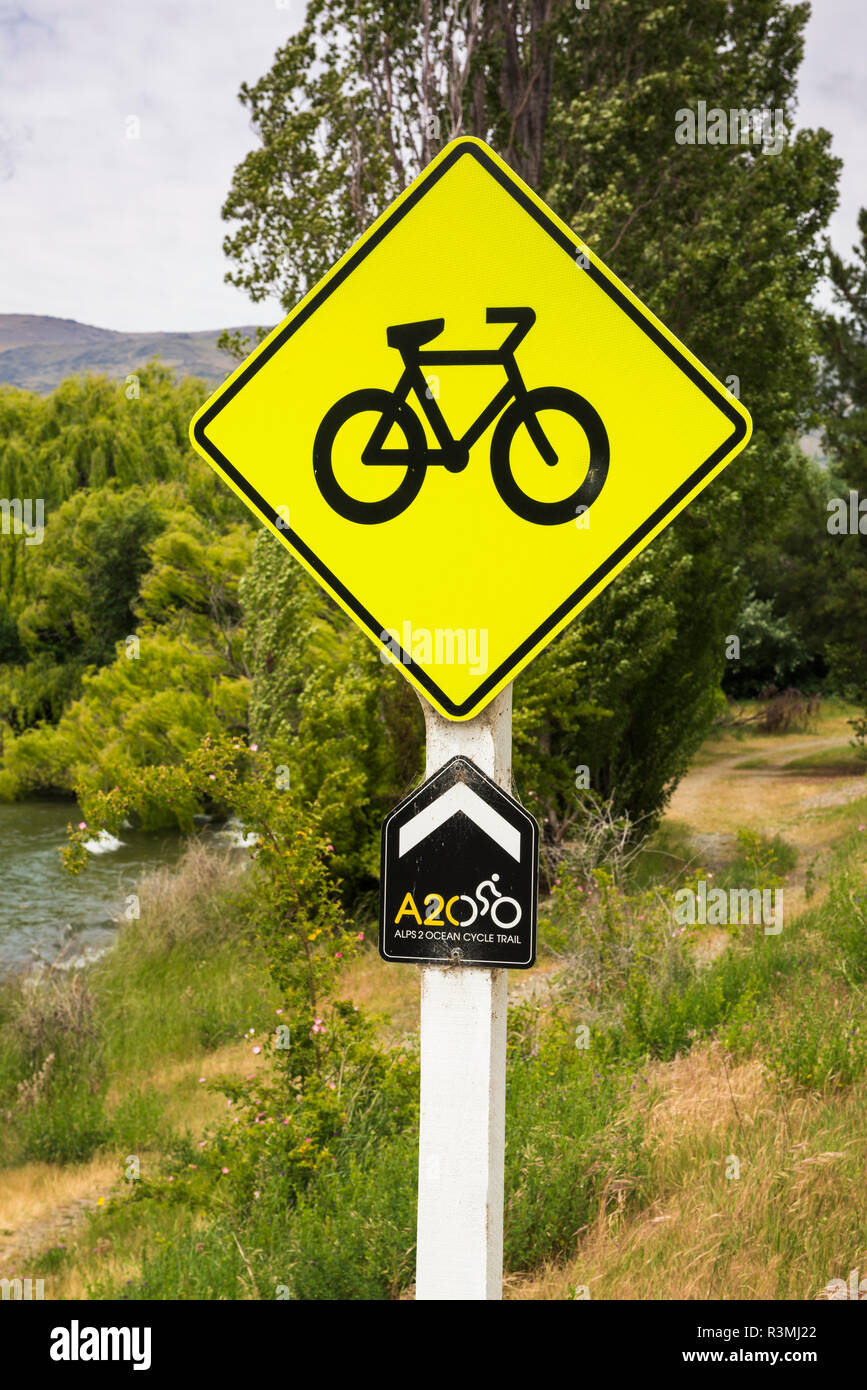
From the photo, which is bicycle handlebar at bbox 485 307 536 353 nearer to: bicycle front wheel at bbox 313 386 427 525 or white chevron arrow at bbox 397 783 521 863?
bicycle front wheel at bbox 313 386 427 525

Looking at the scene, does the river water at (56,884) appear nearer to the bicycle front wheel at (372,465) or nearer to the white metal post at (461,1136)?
the white metal post at (461,1136)

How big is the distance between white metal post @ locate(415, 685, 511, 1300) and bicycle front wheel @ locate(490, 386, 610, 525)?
89 cm

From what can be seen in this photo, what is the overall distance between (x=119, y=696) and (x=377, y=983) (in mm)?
16371

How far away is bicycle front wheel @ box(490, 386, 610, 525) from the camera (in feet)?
7.05

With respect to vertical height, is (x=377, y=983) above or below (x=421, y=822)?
below

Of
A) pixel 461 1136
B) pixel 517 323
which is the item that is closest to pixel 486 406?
pixel 517 323

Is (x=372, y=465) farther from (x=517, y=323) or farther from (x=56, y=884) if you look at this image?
(x=56, y=884)

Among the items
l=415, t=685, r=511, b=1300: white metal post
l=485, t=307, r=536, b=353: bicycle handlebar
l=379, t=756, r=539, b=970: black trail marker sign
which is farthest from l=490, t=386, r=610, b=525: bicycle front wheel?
l=415, t=685, r=511, b=1300: white metal post

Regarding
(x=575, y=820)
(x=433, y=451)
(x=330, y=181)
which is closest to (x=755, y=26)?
(x=330, y=181)

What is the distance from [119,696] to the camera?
2489 cm

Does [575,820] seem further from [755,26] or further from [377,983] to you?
[755,26]

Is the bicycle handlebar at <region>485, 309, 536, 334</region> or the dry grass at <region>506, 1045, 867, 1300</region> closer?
the bicycle handlebar at <region>485, 309, 536, 334</region>

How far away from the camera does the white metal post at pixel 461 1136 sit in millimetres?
2105
